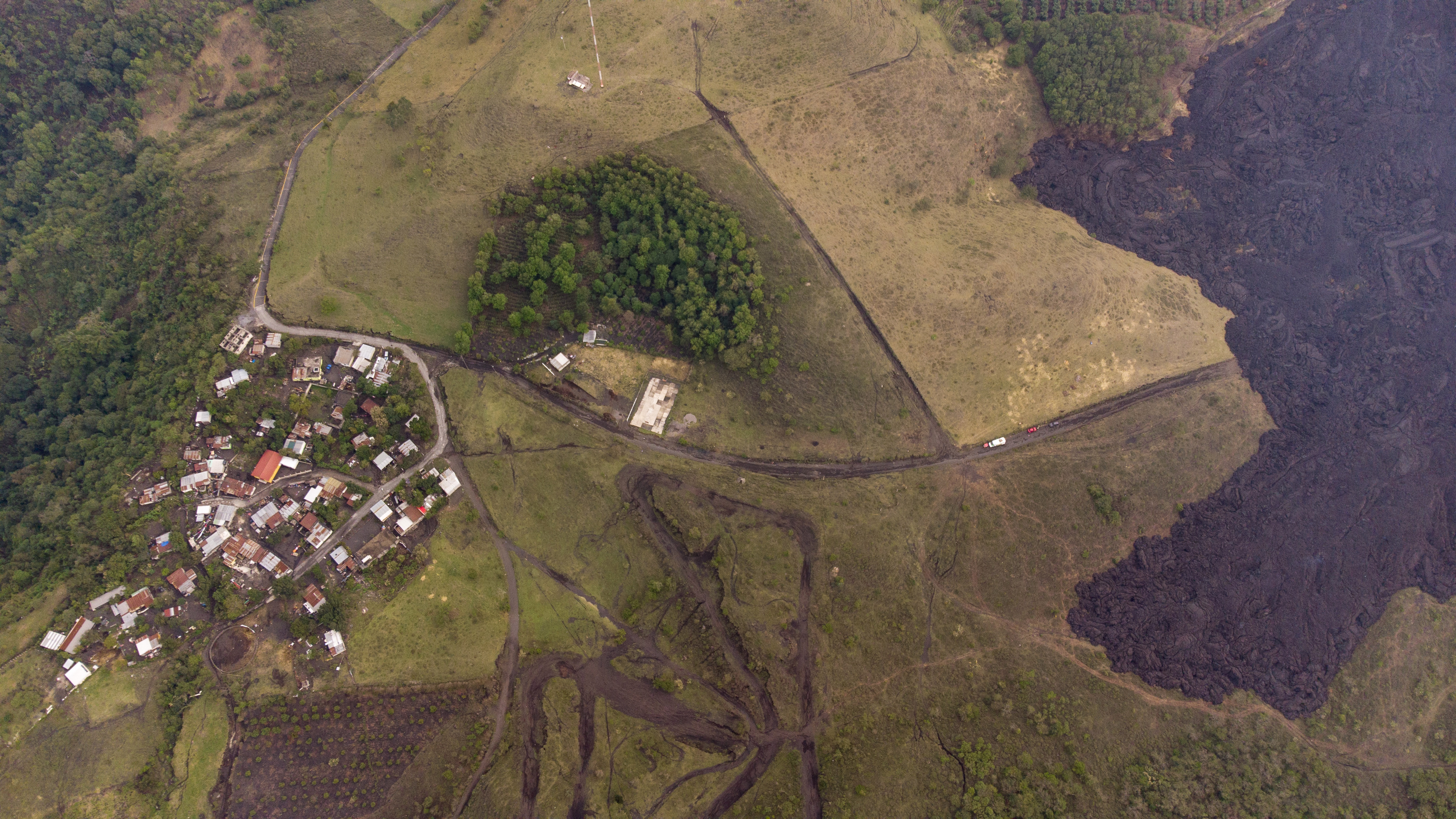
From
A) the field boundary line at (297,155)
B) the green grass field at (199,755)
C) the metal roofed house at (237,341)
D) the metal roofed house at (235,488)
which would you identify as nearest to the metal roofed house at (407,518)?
the metal roofed house at (235,488)

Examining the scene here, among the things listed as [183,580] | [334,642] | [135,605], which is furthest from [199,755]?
[183,580]

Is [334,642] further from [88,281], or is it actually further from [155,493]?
[88,281]

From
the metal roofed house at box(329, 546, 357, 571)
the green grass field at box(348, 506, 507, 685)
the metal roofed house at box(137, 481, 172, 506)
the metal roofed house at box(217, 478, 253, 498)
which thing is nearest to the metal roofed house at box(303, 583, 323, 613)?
the metal roofed house at box(329, 546, 357, 571)

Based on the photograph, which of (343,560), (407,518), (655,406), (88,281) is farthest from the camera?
(88,281)

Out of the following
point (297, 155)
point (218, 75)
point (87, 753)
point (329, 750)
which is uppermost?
point (218, 75)

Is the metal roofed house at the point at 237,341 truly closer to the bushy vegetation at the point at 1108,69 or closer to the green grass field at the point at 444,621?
the green grass field at the point at 444,621
